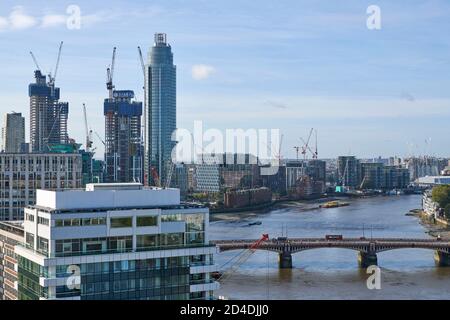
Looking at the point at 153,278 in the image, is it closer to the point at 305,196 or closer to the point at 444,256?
the point at 444,256

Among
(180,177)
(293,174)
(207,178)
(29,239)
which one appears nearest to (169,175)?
(180,177)

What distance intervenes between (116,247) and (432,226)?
16025 mm

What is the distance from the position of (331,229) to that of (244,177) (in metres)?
13.0

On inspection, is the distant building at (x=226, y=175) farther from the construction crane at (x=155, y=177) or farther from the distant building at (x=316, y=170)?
the distant building at (x=316, y=170)

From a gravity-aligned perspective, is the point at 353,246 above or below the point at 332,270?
above

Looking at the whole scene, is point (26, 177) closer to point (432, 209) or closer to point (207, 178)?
point (432, 209)

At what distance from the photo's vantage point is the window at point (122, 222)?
13.5ft

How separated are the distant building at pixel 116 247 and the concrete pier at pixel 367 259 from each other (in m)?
7.04

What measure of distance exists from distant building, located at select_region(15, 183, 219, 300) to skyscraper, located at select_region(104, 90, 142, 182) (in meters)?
25.9

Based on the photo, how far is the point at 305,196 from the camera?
102ft

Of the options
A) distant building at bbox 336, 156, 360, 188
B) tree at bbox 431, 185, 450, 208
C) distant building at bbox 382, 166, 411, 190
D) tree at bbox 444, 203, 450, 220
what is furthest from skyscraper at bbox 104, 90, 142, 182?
tree at bbox 444, 203, 450, 220

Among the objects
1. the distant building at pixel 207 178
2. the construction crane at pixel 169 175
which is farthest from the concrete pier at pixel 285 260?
the distant building at pixel 207 178

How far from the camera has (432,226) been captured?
61.4ft
